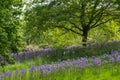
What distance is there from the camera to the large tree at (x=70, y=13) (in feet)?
74.0

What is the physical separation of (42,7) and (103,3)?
494 cm

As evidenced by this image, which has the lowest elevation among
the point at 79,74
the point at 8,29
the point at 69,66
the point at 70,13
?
the point at 79,74

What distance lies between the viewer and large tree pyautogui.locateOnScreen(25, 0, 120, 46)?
2256 cm

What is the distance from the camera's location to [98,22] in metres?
25.9

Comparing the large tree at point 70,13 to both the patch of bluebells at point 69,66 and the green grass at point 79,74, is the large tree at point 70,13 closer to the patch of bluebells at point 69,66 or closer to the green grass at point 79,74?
the patch of bluebells at point 69,66

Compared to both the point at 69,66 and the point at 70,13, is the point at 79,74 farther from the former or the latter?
the point at 70,13

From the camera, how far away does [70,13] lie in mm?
22906

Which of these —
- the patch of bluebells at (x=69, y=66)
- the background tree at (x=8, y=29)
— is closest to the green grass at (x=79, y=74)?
the patch of bluebells at (x=69, y=66)

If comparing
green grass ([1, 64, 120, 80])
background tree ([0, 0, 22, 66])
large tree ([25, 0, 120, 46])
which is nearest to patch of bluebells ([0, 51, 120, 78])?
green grass ([1, 64, 120, 80])

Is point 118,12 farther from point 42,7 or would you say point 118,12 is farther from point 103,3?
point 42,7

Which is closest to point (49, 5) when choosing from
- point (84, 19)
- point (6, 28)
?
point (84, 19)

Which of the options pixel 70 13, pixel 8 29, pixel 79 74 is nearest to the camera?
pixel 79 74

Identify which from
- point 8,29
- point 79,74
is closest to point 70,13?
point 8,29

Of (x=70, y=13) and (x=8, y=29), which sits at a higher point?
(x=70, y=13)
